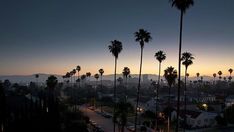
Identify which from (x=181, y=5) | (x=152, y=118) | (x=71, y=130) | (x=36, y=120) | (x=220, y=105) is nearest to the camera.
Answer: (x=181, y=5)

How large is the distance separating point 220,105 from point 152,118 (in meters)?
33.9

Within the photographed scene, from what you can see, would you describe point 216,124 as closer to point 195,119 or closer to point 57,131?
point 195,119

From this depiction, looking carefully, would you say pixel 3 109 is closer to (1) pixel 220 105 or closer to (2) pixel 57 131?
(2) pixel 57 131

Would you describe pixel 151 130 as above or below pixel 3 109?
below

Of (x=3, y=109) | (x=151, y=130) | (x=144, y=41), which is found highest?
(x=144, y=41)

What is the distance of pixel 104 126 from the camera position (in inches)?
3167

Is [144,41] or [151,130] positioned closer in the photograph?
[144,41]

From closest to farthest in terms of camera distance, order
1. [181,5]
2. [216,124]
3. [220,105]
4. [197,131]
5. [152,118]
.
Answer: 1. [181,5]
2. [197,131]
3. [216,124]
4. [152,118]
5. [220,105]

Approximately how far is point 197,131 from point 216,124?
49.2 ft

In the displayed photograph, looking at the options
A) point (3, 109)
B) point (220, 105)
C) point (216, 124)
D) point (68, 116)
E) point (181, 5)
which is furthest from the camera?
point (220, 105)

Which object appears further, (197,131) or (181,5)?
(197,131)

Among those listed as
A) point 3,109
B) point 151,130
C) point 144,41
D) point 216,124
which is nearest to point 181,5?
point 144,41

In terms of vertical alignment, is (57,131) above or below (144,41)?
below

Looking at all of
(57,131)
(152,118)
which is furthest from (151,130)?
(57,131)
